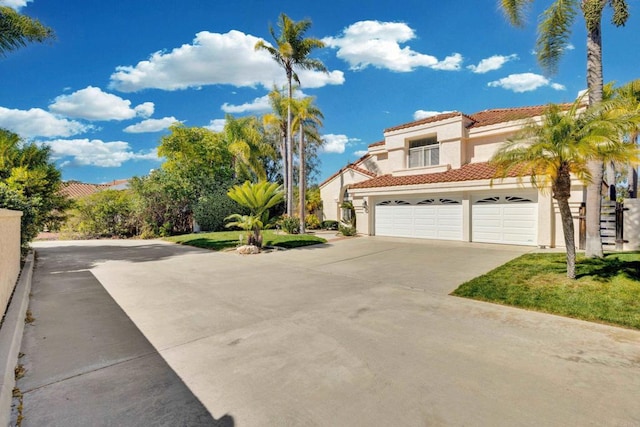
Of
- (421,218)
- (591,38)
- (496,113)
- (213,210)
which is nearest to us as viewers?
(591,38)

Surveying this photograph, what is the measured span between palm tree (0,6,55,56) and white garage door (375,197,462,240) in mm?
17047

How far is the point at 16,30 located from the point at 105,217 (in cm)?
1349

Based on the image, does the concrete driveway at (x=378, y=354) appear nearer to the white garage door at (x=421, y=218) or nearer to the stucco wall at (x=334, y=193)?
the white garage door at (x=421, y=218)

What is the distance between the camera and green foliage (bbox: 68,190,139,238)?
74.7 ft

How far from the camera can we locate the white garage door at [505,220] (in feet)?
45.6

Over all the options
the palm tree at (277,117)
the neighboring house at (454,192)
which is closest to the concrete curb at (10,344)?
the neighboring house at (454,192)

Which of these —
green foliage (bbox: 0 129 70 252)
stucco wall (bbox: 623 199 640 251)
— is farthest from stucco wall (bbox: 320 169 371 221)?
green foliage (bbox: 0 129 70 252)

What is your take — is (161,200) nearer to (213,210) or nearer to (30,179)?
(213,210)

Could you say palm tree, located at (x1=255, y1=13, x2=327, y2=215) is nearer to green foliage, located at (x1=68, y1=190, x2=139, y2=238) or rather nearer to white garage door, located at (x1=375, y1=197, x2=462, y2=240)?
white garage door, located at (x1=375, y1=197, x2=462, y2=240)

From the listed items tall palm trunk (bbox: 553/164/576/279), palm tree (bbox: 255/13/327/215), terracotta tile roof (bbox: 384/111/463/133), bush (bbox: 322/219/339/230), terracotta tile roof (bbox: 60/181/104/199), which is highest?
palm tree (bbox: 255/13/327/215)

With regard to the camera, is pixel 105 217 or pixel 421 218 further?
pixel 105 217

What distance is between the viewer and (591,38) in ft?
31.5

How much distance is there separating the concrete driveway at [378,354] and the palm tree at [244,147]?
63.0 feet

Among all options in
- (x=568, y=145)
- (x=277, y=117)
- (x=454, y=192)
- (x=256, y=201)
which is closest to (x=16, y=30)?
(x=256, y=201)
